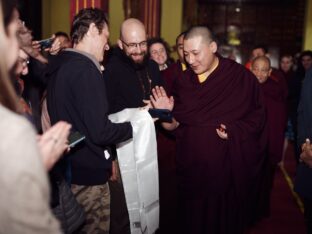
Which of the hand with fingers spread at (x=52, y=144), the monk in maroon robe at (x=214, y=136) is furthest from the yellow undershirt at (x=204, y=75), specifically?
the hand with fingers spread at (x=52, y=144)

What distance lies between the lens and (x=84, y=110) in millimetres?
1824

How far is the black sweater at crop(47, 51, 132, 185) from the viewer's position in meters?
1.82

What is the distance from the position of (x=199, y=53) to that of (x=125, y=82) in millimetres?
514

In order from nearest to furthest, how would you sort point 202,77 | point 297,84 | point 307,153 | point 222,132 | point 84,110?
1. point 84,110
2. point 307,153
3. point 222,132
4. point 202,77
5. point 297,84

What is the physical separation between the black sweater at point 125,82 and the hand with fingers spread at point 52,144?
134cm

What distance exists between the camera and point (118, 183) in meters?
2.39

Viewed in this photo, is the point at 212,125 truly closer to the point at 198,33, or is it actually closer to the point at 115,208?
the point at 198,33

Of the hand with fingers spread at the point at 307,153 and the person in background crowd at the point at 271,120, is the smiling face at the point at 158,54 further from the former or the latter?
the hand with fingers spread at the point at 307,153

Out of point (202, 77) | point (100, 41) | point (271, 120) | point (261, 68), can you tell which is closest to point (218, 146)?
point (202, 77)

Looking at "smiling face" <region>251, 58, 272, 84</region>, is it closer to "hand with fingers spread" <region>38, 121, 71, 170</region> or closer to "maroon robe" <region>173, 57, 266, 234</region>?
"maroon robe" <region>173, 57, 266, 234</region>

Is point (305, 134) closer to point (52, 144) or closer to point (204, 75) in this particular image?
point (204, 75)

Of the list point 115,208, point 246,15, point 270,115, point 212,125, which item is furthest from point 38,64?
point 246,15

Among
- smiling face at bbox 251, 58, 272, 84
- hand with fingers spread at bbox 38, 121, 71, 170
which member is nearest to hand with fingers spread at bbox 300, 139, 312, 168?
hand with fingers spread at bbox 38, 121, 71, 170

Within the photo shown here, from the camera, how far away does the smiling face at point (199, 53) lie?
2.53 m
